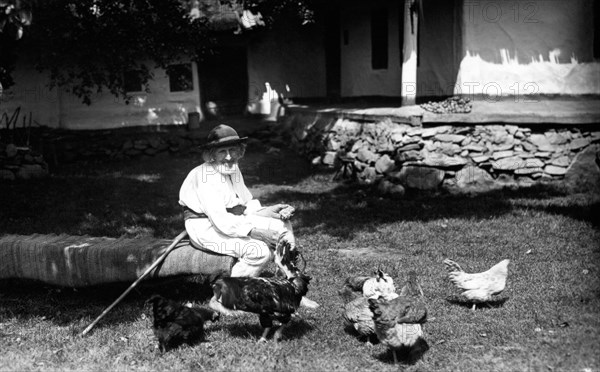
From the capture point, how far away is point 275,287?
17.2 ft

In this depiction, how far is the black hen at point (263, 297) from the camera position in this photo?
5168 mm

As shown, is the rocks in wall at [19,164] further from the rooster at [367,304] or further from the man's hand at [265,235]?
the rooster at [367,304]

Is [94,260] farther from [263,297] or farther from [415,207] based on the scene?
[415,207]

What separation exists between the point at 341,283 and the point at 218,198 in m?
1.81

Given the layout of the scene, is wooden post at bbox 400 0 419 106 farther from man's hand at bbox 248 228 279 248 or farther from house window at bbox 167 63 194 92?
man's hand at bbox 248 228 279 248

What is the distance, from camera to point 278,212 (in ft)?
20.0

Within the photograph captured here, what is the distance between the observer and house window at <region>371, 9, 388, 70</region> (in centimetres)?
1686

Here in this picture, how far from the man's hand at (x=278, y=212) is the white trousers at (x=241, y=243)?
46mm

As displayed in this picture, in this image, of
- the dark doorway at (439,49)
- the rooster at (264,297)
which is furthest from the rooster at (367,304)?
the dark doorway at (439,49)

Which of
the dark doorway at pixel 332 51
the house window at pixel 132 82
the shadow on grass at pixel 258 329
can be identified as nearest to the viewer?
the shadow on grass at pixel 258 329

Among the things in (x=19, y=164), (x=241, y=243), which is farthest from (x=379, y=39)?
(x=241, y=243)

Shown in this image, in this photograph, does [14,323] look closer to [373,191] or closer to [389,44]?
[373,191]

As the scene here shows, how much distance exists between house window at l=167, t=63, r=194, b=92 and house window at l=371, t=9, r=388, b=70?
17.1ft

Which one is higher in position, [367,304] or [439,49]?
[439,49]
